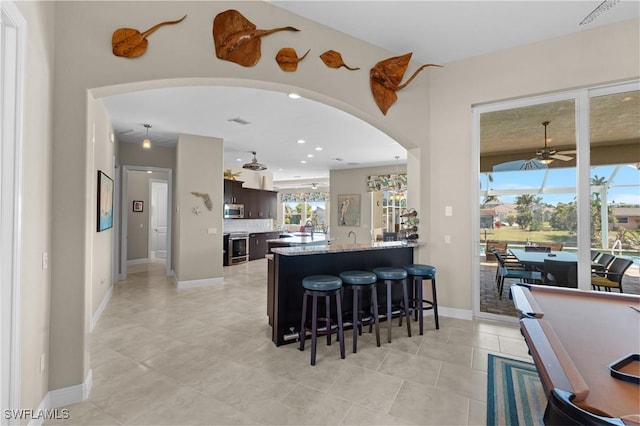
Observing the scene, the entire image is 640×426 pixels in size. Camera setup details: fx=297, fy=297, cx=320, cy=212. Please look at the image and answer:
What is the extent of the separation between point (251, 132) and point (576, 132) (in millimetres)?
4930

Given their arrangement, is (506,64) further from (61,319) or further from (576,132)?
(61,319)

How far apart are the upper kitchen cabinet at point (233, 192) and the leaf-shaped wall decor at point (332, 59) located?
598 cm

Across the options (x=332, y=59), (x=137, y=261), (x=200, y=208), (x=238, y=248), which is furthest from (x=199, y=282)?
(x=332, y=59)

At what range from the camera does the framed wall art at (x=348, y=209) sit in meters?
9.55

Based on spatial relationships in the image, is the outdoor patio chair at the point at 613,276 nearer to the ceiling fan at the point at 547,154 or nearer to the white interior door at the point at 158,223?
the ceiling fan at the point at 547,154

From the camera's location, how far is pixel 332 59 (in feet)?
10.4

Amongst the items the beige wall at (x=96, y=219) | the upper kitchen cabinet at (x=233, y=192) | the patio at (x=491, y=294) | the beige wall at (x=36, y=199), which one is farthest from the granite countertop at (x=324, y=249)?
the upper kitchen cabinet at (x=233, y=192)

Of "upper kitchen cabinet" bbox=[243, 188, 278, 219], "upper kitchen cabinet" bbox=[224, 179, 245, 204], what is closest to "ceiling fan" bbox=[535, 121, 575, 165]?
"upper kitchen cabinet" bbox=[224, 179, 245, 204]

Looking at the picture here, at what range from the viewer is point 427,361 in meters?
2.82

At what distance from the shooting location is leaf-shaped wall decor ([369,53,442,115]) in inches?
139

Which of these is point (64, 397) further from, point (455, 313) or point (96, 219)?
point (455, 313)

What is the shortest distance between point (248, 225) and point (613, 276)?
8.80m

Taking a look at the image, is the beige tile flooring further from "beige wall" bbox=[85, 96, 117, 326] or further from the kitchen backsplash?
the kitchen backsplash

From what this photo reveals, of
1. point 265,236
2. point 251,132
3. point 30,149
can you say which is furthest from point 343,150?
point 30,149
